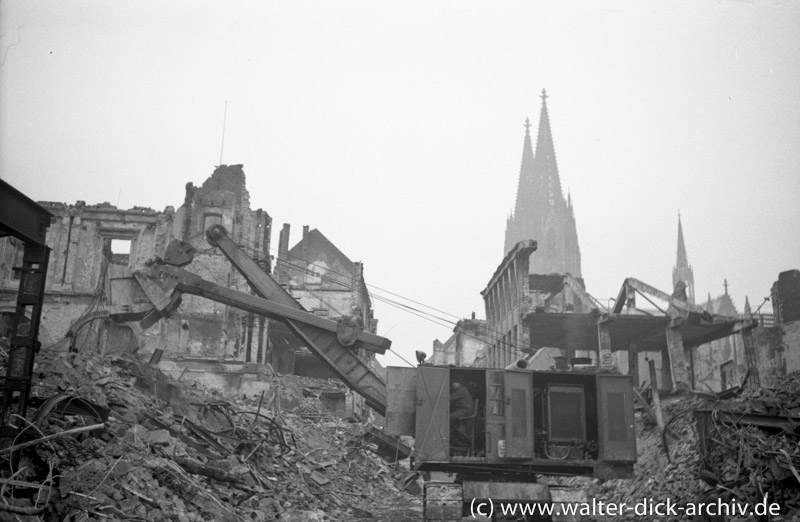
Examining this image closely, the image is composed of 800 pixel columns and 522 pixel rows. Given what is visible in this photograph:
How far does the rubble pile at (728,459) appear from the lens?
11836mm

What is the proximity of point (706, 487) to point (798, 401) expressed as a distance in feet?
8.57

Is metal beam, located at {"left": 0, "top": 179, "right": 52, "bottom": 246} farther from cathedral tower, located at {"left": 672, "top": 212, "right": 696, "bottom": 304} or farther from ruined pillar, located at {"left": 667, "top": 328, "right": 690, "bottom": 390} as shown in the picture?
cathedral tower, located at {"left": 672, "top": 212, "right": 696, "bottom": 304}

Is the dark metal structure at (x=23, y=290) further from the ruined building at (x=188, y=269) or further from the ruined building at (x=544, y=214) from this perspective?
the ruined building at (x=544, y=214)

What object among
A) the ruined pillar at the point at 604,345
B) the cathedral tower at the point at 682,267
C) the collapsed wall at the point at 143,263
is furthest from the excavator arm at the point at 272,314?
→ the cathedral tower at the point at 682,267

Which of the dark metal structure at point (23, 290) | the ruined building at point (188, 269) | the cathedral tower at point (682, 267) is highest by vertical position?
the cathedral tower at point (682, 267)

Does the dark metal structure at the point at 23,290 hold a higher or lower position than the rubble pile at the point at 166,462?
higher

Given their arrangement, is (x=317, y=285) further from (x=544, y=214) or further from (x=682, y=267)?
(x=682, y=267)

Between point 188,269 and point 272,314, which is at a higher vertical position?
point 188,269

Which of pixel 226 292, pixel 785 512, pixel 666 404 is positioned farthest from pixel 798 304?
pixel 226 292

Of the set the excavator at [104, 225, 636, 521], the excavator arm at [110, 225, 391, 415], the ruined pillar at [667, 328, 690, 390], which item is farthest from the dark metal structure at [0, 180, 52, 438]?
the ruined pillar at [667, 328, 690, 390]

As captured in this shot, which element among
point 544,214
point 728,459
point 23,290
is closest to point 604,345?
point 728,459

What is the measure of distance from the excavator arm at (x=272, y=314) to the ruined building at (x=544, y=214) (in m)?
96.1

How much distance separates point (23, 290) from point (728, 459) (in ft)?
38.6

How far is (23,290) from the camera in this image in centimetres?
973
